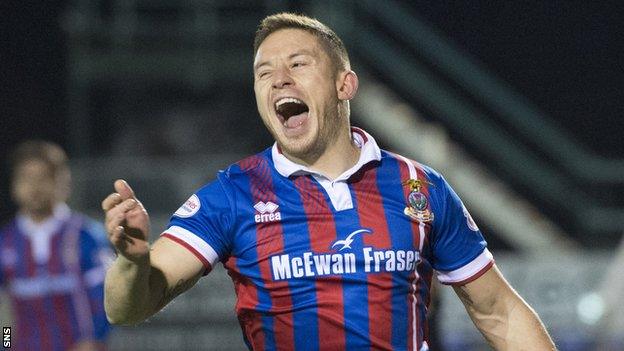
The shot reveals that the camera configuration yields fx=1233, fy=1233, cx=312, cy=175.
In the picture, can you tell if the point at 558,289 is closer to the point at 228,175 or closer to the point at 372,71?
the point at 372,71

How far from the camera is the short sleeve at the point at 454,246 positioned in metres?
3.62

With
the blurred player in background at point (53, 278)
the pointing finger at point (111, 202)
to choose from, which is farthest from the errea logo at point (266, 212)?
the blurred player in background at point (53, 278)

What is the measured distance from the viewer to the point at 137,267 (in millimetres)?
3082

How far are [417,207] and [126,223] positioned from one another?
96cm

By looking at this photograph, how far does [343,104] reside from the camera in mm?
3789

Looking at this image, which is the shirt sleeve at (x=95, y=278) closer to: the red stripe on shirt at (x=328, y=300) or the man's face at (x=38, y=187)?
the man's face at (x=38, y=187)

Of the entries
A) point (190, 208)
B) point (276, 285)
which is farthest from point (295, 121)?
point (276, 285)

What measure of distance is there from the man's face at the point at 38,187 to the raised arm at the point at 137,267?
326 centimetres

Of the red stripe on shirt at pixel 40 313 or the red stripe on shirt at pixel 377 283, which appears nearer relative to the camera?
the red stripe on shirt at pixel 377 283

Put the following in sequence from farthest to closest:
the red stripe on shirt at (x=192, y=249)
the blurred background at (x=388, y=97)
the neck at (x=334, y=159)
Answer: the blurred background at (x=388, y=97)
the neck at (x=334, y=159)
the red stripe on shirt at (x=192, y=249)

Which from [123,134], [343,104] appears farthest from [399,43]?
[343,104]

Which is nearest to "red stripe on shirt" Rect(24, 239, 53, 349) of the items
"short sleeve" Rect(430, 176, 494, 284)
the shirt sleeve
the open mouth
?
the shirt sleeve

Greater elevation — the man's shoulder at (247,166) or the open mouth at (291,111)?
the open mouth at (291,111)

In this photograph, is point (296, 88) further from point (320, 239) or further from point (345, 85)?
point (320, 239)
